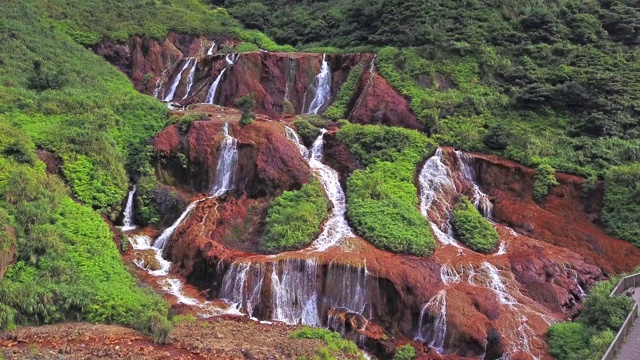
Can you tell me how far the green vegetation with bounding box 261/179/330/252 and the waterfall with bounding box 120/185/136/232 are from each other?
666 centimetres

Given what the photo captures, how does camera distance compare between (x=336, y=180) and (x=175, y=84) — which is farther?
(x=175, y=84)

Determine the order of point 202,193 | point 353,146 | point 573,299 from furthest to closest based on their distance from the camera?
point 353,146
point 202,193
point 573,299

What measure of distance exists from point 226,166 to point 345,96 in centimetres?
1114

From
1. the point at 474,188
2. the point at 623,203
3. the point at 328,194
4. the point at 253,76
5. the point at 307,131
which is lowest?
the point at 328,194

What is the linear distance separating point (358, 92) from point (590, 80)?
13911 mm

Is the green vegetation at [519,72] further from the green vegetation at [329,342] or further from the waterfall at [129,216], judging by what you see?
the green vegetation at [329,342]

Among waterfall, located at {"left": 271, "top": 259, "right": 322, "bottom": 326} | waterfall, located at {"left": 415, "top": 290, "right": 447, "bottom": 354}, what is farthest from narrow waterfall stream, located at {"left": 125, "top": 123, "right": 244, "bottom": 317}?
waterfall, located at {"left": 415, "top": 290, "right": 447, "bottom": 354}

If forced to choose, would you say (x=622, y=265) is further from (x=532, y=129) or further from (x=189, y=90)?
(x=189, y=90)

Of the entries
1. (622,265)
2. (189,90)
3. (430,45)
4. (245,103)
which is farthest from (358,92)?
(622,265)

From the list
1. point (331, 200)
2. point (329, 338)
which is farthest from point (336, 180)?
point (329, 338)

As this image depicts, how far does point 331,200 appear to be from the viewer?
23.8 metres

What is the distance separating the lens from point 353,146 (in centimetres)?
2645

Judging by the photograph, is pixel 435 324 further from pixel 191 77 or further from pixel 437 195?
pixel 191 77

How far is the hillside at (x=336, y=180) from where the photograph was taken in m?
17.2
